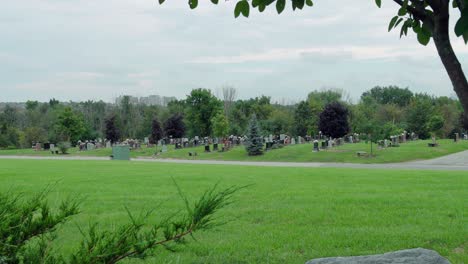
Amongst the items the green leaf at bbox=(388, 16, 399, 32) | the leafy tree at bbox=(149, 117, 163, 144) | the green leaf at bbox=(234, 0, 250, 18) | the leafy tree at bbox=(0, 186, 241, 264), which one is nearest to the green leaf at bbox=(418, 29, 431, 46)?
the green leaf at bbox=(388, 16, 399, 32)

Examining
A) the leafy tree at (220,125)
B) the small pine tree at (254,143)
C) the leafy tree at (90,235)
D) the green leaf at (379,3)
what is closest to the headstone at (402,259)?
the leafy tree at (90,235)

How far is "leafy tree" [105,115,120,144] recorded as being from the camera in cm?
6619

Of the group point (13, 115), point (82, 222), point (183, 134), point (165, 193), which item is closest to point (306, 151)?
point (183, 134)

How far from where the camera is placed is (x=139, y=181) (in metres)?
15.3

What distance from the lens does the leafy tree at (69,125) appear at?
64562mm

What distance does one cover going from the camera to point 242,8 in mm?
3357

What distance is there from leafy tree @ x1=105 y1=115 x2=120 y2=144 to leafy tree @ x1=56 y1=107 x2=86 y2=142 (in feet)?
12.6

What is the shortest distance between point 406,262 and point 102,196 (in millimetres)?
8774

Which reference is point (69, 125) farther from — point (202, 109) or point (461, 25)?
point (461, 25)

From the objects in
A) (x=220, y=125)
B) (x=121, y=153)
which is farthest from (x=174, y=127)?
(x=121, y=153)

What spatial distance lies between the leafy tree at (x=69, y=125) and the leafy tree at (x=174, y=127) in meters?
12.1

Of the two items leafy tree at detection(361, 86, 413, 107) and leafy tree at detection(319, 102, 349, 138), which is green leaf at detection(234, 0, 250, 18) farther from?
leafy tree at detection(361, 86, 413, 107)

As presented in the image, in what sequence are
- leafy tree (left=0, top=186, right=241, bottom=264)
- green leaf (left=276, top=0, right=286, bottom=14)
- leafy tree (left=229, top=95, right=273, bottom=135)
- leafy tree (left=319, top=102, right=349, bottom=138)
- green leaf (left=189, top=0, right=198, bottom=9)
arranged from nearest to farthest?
leafy tree (left=0, top=186, right=241, bottom=264), green leaf (left=276, top=0, right=286, bottom=14), green leaf (left=189, top=0, right=198, bottom=9), leafy tree (left=319, top=102, right=349, bottom=138), leafy tree (left=229, top=95, right=273, bottom=135)

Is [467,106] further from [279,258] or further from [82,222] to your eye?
[82,222]
